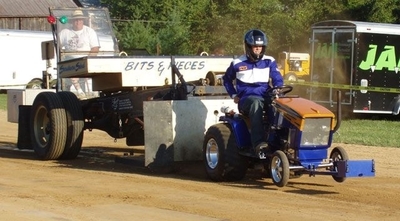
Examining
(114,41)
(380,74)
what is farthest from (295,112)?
(380,74)

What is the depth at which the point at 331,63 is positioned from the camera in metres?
25.6

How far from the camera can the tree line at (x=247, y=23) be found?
33.5 meters

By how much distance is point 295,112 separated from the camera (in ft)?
33.8

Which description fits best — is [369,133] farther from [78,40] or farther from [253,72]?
[253,72]

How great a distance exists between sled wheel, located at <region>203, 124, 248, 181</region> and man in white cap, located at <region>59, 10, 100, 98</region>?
14.6 ft

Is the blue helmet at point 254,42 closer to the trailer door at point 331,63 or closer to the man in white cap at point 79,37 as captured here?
the man in white cap at point 79,37

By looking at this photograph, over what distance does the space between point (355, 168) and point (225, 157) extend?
176cm

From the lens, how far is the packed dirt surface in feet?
28.8

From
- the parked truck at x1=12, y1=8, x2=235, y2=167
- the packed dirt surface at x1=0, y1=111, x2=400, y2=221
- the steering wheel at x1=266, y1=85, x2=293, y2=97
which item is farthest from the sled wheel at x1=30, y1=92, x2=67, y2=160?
the steering wheel at x1=266, y1=85, x2=293, y2=97

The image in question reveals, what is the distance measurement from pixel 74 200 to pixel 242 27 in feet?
88.5

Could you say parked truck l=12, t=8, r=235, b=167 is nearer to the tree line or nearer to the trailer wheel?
the tree line

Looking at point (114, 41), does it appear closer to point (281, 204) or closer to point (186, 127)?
point (186, 127)

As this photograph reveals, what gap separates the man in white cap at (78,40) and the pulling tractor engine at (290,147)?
4.73m

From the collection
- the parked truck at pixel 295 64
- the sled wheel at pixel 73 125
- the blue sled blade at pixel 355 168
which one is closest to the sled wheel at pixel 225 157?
the blue sled blade at pixel 355 168
